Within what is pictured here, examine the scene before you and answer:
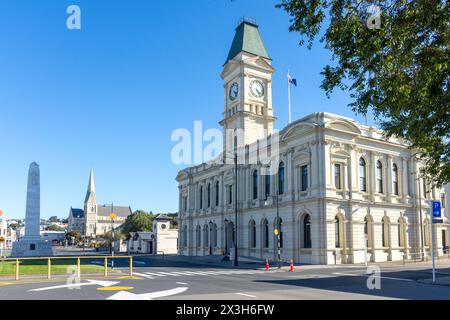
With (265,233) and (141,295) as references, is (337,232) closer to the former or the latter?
(265,233)

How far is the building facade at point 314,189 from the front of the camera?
141 feet

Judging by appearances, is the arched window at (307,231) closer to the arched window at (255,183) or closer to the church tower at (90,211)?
the arched window at (255,183)

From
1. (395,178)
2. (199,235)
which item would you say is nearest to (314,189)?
(395,178)

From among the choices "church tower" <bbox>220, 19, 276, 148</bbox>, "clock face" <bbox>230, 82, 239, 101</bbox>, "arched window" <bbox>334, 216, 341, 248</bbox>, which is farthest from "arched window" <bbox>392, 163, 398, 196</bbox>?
"clock face" <bbox>230, 82, 239, 101</bbox>

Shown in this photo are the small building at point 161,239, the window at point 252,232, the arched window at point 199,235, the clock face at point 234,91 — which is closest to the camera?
the window at point 252,232

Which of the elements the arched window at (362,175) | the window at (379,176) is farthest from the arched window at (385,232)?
the arched window at (362,175)

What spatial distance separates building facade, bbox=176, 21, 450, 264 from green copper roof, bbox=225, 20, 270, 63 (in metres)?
0.31

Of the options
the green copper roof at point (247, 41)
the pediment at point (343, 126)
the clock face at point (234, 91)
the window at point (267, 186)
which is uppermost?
the green copper roof at point (247, 41)

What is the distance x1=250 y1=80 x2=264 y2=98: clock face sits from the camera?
60.5 metres

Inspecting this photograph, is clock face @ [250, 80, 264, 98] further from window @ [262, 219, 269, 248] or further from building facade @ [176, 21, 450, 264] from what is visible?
window @ [262, 219, 269, 248]

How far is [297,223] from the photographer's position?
1766 inches

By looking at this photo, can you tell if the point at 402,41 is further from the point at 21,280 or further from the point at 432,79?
the point at 21,280
